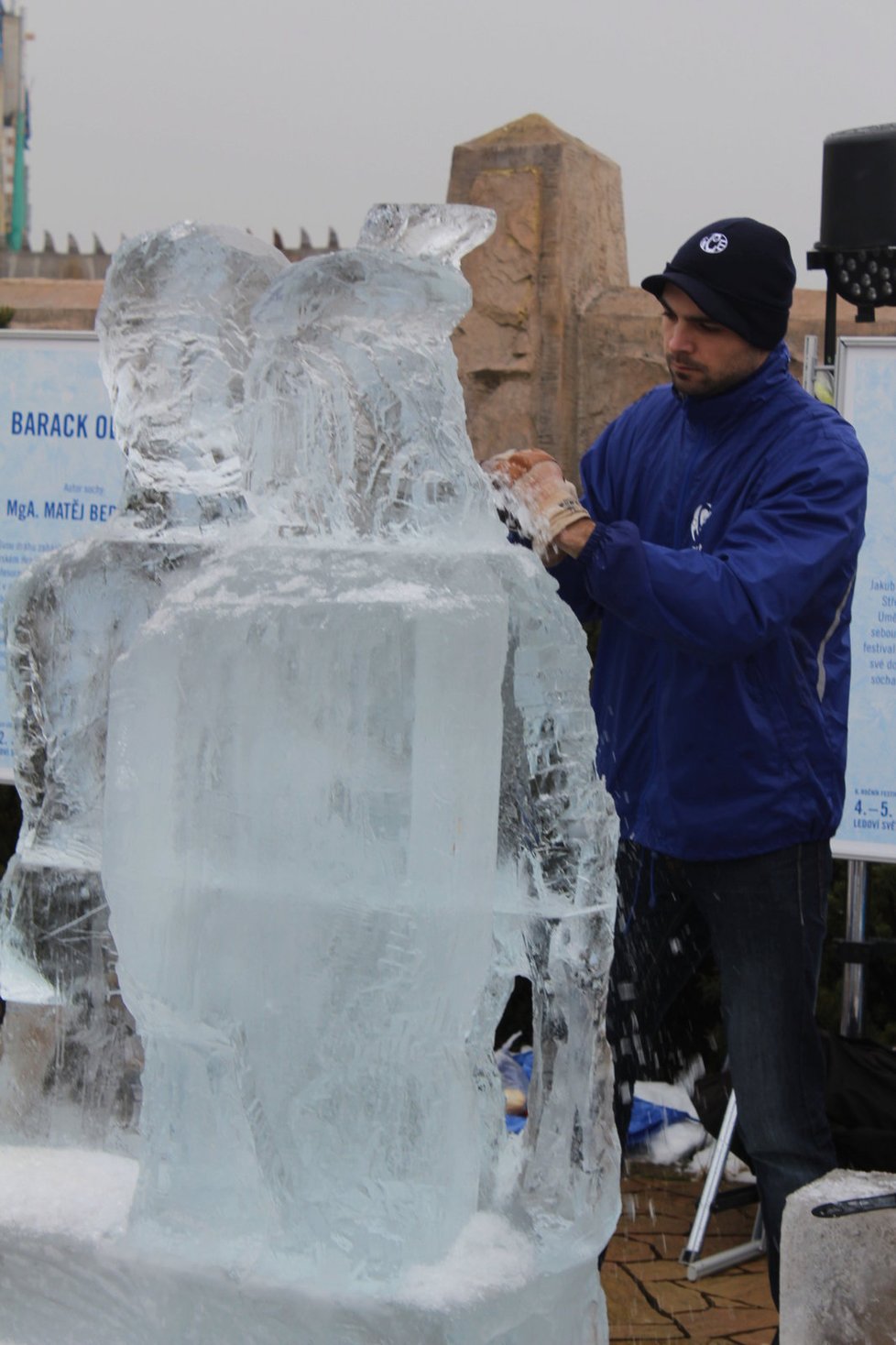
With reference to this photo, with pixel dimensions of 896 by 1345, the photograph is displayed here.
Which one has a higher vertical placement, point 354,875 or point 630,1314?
point 354,875

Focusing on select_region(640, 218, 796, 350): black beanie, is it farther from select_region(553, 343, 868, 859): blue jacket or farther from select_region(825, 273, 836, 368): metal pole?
select_region(825, 273, 836, 368): metal pole

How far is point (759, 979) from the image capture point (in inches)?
101

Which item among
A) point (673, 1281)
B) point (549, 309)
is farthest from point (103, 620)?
point (549, 309)

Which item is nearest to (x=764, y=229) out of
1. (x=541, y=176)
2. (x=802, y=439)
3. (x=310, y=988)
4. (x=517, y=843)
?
(x=802, y=439)

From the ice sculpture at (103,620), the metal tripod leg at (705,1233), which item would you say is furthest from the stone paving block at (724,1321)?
the ice sculpture at (103,620)

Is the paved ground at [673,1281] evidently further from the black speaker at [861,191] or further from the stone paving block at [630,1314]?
the black speaker at [861,191]

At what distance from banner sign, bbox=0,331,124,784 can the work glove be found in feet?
6.76

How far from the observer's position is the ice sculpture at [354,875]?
1659 millimetres

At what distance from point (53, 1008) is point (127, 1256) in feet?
1.06

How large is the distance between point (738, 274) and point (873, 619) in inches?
Answer: 51.0

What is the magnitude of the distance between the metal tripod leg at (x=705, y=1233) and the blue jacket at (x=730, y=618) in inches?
44.3

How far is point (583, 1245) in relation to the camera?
1747 mm

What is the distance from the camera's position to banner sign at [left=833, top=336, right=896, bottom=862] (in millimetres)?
3627

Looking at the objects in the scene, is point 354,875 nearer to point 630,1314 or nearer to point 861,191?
point 630,1314
